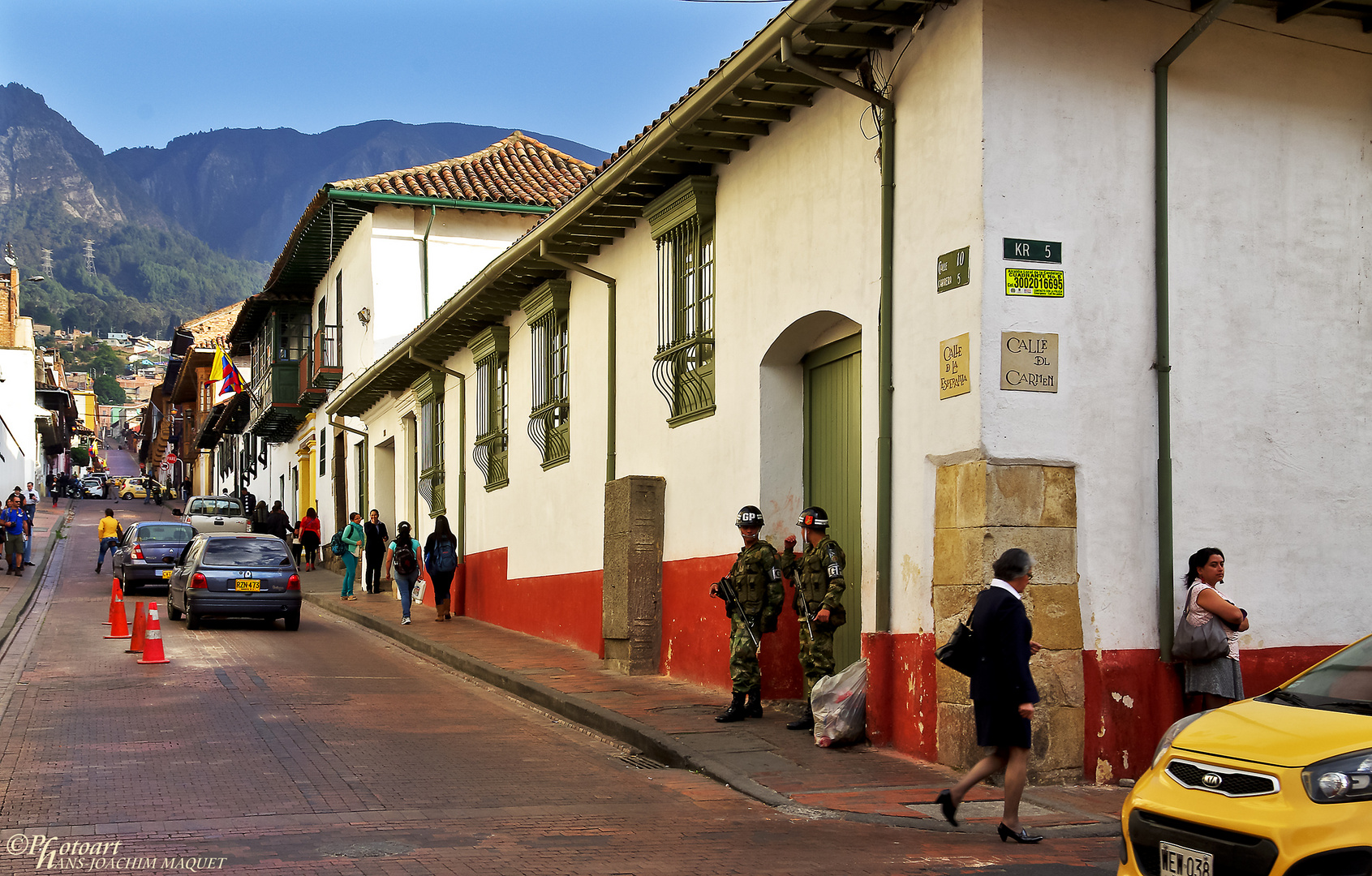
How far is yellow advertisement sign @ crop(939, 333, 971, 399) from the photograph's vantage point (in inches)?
344

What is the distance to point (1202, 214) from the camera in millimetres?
9273

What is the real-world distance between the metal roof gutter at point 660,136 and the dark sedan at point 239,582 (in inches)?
165

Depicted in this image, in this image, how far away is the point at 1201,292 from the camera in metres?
9.22

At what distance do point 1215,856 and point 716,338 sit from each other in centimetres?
816

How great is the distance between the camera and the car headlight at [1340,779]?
4.76m

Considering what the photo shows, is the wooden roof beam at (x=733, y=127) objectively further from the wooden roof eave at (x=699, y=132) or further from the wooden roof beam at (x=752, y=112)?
the wooden roof beam at (x=752, y=112)

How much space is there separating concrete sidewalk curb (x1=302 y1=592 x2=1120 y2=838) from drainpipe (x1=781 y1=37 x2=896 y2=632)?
5.32ft

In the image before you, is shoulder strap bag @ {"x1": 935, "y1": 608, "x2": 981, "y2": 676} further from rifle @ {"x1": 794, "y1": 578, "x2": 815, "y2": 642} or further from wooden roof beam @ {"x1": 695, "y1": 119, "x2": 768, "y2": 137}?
wooden roof beam @ {"x1": 695, "y1": 119, "x2": 768, "y2": 137}

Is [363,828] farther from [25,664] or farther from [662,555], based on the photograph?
[25,664]

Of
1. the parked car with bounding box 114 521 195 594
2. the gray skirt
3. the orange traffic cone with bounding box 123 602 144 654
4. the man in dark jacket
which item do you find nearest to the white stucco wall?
the gray skirt

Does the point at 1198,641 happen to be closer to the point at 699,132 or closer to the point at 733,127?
the point at 733,127

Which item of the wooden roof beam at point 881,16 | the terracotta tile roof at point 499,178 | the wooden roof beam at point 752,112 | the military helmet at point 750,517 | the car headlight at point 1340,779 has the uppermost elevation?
the terracotta tile roof at point 499,178

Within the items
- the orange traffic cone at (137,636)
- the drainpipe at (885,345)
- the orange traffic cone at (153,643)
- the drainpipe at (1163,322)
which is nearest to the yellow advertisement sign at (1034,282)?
the drainpipe at (1163,322)

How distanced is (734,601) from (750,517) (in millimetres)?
684
